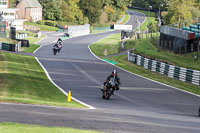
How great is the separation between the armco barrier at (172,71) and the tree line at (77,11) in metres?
92.6

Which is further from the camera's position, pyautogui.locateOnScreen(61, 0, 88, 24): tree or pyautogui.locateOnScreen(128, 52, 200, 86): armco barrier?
pyautogui.locateOnScreen(61, 0, 88, 24): tree

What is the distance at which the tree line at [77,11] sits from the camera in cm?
14162

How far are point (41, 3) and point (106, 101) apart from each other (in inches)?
4878

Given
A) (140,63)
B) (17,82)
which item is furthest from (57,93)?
(140,63)

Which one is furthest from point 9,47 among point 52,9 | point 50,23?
point 52,9

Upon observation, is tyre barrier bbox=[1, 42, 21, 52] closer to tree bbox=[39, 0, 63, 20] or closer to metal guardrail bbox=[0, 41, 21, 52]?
metal guardrail bbox=[0, 41, 21, 52]

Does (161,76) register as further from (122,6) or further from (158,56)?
(122,6)

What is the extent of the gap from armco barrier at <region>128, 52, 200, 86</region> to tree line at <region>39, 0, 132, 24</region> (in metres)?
92.6

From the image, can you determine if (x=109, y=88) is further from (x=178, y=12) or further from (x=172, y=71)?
(x=178, y=12)

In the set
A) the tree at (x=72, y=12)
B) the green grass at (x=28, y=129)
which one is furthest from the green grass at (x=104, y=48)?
the tree at (x=72, y=12)

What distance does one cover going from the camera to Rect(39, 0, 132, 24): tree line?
5576 inches

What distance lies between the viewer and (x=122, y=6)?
7283 inches

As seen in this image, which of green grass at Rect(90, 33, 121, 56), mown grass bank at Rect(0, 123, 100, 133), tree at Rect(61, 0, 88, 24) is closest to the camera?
mown grass bank at Rect(0, 123, 100, 133)

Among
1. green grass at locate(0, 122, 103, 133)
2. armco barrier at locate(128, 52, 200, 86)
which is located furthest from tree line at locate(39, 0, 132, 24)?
green grass at locate(0, 122, 103, 133)
